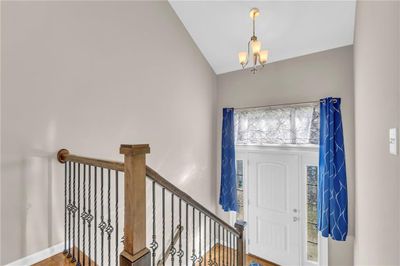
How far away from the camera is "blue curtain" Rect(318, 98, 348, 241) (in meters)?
3.00

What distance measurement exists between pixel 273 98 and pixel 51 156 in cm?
329

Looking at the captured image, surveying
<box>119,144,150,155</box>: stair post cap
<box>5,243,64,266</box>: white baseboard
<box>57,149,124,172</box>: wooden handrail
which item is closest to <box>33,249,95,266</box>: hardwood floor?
<box>5,243,64,266</box>: white baseboard

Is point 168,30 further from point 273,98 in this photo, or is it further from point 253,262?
point 253,262

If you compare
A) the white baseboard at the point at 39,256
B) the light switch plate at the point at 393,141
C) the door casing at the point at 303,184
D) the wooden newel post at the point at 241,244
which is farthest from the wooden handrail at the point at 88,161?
the door casing at the point at 303,184

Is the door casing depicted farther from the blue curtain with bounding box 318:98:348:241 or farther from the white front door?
the blue curtain with bounding box 318:98:348:241

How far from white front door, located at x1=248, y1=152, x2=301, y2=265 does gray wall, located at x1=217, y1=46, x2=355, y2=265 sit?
25.0 inches

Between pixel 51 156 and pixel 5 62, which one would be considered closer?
pixel 5 62

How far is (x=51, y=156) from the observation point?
2088mm

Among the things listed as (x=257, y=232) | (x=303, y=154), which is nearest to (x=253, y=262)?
(x=257, y=232)

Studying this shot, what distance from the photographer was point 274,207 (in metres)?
3.84

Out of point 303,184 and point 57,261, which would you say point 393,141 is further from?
point 303,184

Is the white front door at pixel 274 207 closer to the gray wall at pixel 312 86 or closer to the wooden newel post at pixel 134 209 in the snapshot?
the gray wall at pixel 312 86

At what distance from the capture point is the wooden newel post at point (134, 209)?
3.89ft

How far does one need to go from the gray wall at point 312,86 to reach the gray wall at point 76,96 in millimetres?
1216
